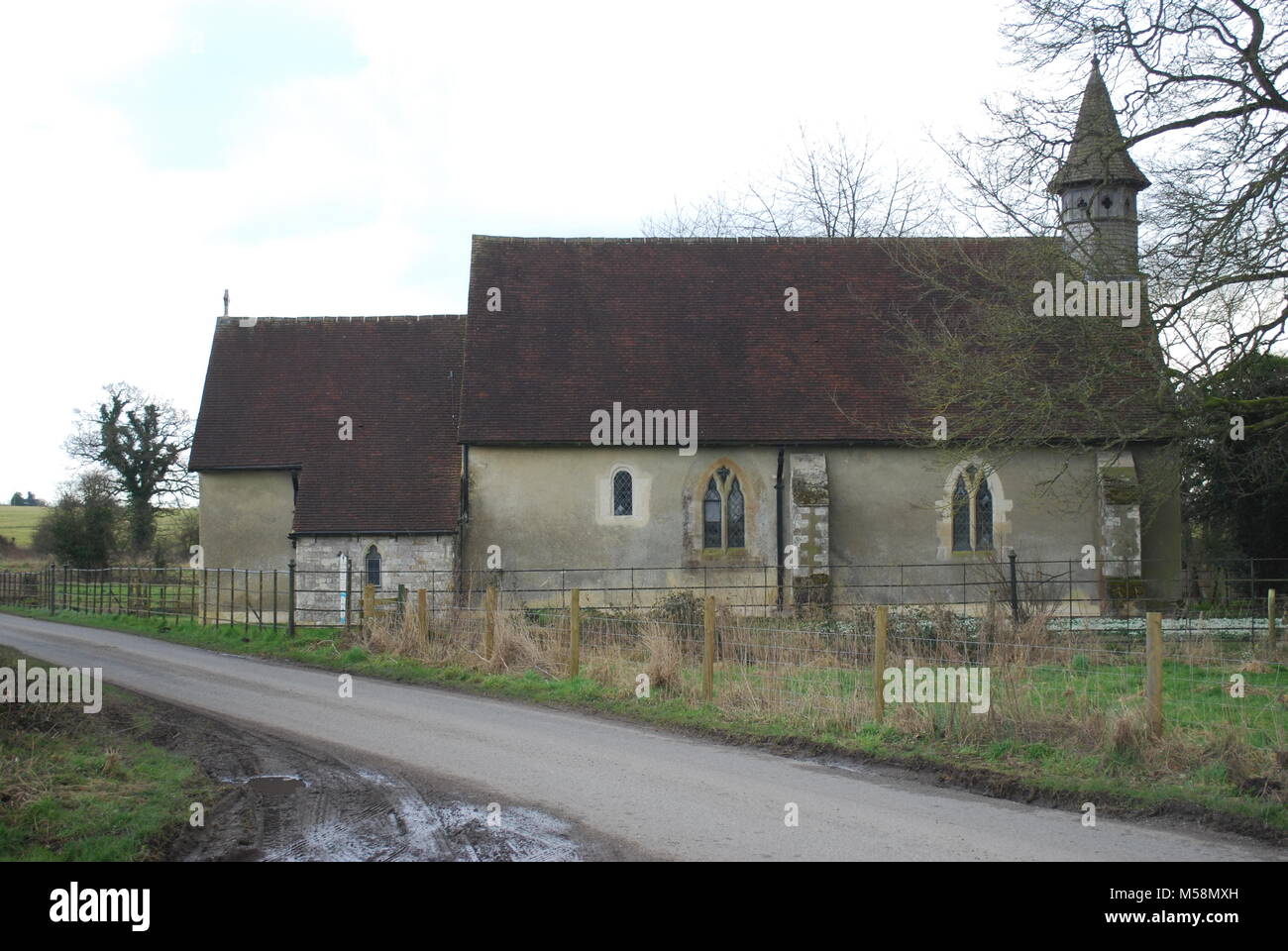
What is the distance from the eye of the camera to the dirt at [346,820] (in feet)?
24.0

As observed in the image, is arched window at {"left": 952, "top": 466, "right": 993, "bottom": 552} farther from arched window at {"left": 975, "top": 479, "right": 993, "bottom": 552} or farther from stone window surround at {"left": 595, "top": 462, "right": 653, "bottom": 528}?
stone window surround at {"left": 595, "top": 462, "right": 653, "bottom": 528}

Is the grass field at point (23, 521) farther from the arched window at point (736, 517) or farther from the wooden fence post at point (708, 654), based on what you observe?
the wooden fence post at point (708, 654)

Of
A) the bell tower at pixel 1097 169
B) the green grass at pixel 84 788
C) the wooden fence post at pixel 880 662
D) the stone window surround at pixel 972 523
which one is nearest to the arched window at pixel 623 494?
the stone window surround at pixel 972 523

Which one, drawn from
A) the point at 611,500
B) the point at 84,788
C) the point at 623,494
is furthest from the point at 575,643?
the point at 623,494

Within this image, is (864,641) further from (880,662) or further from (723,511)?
(723,511)

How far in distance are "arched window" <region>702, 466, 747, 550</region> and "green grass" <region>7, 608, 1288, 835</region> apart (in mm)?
9591

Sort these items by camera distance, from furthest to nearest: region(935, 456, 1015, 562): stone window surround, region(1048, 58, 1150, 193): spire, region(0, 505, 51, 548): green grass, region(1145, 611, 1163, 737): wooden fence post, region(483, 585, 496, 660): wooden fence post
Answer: region(0, 505, 51, 548): green grass → region(935, 456, 1015, 562): stone window surround → region(483, 585, 496, 660): wooden fence post → region(1048, 58, 1150, 193): spire → region(1145, 611, 1163, 737): wooden fence post

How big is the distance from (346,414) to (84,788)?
1944 centimetres

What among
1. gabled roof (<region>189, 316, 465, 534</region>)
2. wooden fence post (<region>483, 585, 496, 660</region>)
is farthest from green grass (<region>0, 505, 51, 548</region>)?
wooden fence post (<region>483, 585, 496, 660</region>)

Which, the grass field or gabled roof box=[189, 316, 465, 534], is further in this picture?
the grass field

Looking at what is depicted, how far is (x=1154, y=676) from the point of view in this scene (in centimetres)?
961

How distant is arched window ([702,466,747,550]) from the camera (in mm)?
25156

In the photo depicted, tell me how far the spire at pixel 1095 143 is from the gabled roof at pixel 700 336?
238 inches

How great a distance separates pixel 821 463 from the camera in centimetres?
2478
